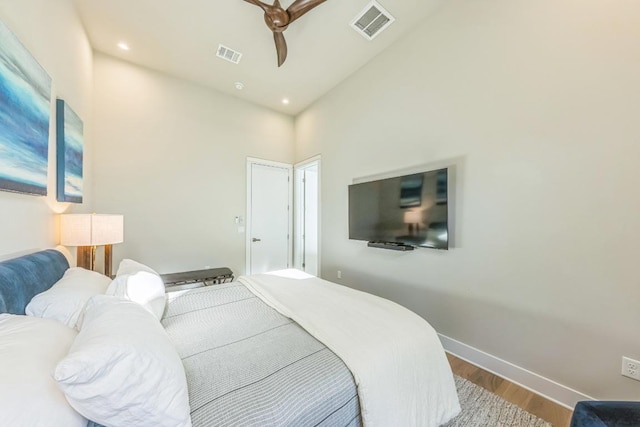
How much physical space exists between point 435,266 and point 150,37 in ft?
12.7

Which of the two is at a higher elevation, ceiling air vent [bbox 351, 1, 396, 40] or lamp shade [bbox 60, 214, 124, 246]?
ceiling air vent [bbox 351, 1, 396, 40]

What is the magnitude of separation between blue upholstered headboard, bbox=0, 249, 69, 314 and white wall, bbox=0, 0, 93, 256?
0.34ft

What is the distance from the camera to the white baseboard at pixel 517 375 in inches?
66.1

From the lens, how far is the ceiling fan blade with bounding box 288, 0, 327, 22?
1999mm

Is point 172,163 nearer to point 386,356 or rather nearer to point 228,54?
point 228,54

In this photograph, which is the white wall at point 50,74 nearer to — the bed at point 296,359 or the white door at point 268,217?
the bed at point 296,359

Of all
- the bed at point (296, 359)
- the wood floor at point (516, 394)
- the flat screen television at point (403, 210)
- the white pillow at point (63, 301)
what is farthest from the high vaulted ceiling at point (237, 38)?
the wood floor at point (516, 394)

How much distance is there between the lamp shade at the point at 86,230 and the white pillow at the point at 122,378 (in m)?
1.54

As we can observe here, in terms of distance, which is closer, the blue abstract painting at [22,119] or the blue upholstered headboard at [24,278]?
the blue upholstered headboard at [24,278]

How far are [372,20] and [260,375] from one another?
3093 mm

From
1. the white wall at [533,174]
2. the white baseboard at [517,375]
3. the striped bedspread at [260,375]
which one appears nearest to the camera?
the striped bedspread at [260,375]

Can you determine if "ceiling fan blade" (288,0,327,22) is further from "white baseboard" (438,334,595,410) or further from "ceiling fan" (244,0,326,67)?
"white baseboard" (438,334,595,410)

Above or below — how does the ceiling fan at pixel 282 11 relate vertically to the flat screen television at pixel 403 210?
above

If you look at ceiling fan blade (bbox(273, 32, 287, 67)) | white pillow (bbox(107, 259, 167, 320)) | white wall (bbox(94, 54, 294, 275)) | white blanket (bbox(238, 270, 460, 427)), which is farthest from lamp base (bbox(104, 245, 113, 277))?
ceiling fan blade (bbox(273, 32, 287, 67))
